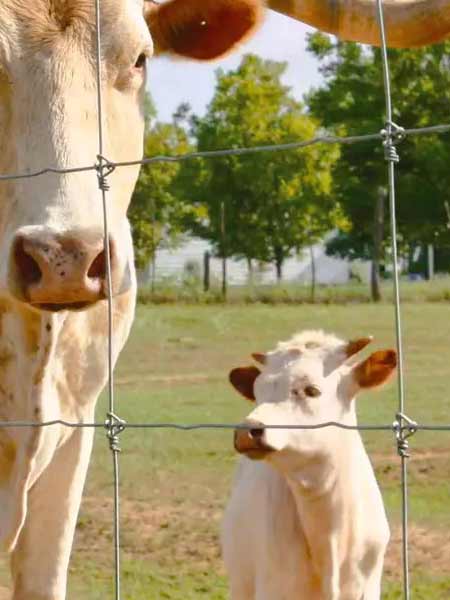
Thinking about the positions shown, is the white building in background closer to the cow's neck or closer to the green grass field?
the green grass field

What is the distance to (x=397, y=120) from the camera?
39.1 meters

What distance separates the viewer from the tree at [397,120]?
121 ft

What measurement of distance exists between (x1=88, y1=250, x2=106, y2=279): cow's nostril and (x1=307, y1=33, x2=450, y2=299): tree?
1276 inches

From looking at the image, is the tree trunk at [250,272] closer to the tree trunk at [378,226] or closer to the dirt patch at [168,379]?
the tree trunk at [378,226]

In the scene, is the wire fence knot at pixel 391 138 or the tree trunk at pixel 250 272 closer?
the wire fence knot at pixel 391 138

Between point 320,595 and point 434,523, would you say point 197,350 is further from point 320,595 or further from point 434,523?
point 320,595

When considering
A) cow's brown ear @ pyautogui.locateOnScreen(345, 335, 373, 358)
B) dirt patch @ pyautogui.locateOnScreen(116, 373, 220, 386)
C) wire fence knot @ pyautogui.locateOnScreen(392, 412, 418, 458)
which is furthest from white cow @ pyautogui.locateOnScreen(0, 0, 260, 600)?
dirt patch @ pyautogui.locateOnScreen(116, 373, 220, 386)

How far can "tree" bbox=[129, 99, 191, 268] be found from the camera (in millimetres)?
38938

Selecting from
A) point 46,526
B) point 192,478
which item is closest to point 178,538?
point 192,478

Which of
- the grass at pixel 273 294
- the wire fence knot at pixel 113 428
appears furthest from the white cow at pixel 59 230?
the grass at pixel 273 294

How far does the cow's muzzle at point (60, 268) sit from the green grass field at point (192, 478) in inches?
153

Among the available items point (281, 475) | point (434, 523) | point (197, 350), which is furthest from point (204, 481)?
point (197, 350)

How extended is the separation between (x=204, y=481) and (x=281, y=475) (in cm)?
395

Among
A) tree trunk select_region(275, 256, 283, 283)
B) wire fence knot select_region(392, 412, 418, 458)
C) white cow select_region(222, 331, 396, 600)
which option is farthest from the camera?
tree trunk select_region(275, 256, 283, 283)
